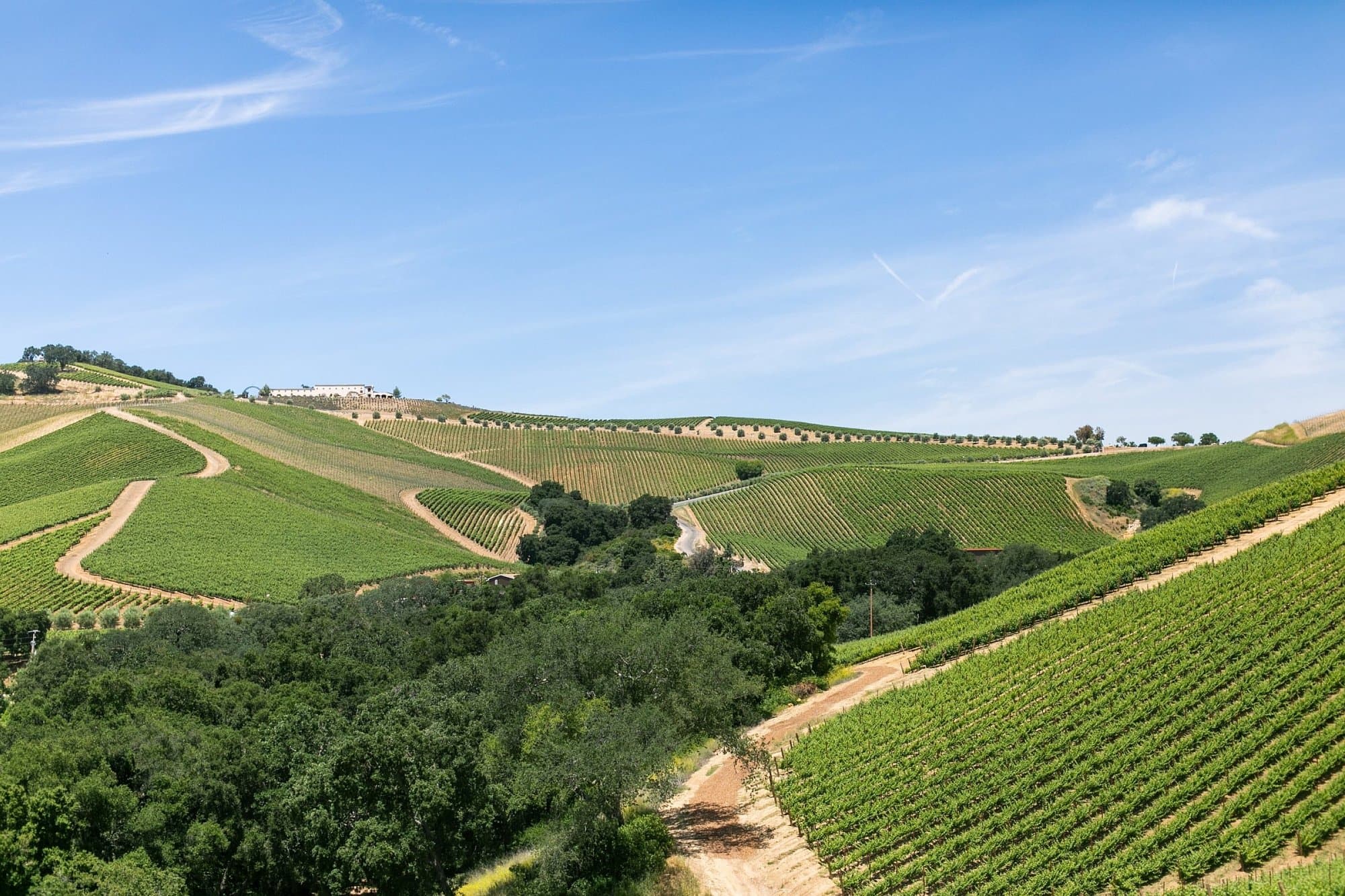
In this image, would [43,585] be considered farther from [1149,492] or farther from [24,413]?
[1149,492]

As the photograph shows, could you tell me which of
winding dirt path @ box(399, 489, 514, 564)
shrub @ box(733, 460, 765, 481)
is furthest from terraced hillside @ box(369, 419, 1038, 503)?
winding dirt path @ box(399, 489, 514, 564)

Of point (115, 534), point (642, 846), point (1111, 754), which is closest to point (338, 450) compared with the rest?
point (115, 534)

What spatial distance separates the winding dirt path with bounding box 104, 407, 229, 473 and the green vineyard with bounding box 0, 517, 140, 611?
27.4 metres

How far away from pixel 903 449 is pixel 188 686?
163 meters

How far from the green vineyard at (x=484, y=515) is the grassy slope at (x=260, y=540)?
5.64 m

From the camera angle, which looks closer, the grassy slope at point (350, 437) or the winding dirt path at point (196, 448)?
the winding dirt path at point (196, 448)

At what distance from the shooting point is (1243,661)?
37.7 meters

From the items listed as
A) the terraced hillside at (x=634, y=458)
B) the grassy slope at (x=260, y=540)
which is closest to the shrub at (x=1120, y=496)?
the terraced hillside at (x=634, y=458)

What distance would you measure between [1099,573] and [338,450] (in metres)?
127

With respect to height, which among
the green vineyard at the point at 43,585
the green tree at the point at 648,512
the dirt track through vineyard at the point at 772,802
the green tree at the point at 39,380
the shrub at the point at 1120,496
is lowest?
the dirt track through vineyard at the point at 772,802

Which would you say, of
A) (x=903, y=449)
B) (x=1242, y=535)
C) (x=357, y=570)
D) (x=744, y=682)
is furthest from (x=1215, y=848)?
(x=903, y=449)

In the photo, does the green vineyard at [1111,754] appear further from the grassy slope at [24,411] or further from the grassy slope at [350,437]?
the grassy slope at [24,411]

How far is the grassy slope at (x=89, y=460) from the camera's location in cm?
12075

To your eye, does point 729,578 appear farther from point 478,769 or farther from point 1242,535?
point 478,769
